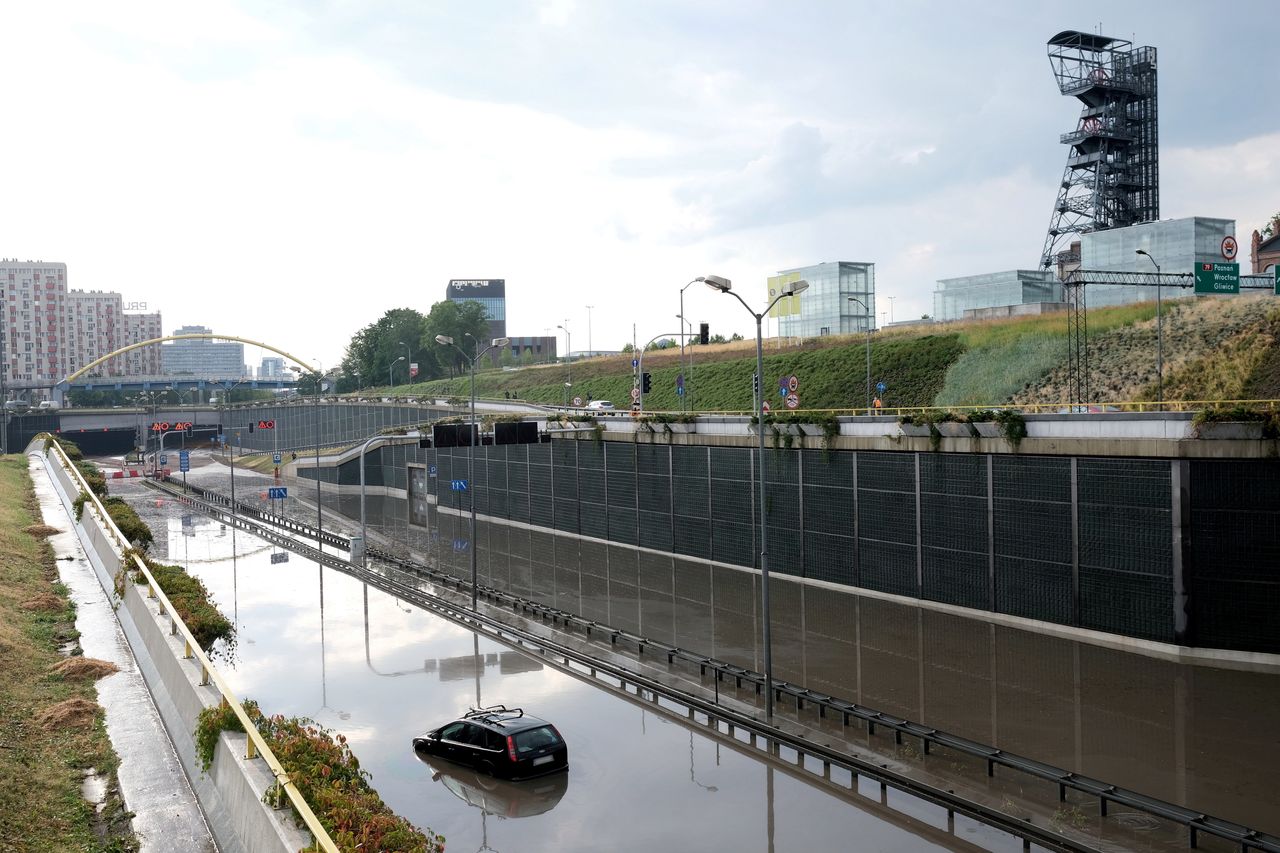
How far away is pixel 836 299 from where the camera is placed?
10144 cm

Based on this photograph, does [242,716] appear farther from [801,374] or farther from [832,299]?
[832,299]

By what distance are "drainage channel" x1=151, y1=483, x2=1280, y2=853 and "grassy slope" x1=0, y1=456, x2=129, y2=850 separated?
13.2 m

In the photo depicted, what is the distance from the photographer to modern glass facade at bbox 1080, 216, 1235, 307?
239 feet

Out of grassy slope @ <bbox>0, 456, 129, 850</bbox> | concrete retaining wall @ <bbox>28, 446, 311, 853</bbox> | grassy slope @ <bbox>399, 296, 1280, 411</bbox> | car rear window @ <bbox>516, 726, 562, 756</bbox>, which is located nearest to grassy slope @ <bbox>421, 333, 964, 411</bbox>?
grassy slope @ <bbox>399, 296, 1280, 411</bbox>

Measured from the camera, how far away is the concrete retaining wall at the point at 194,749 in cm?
1305

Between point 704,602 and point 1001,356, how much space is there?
40208mm

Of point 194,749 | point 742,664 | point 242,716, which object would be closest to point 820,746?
point 742,664

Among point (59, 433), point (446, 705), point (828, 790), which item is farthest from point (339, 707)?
point (59, 433)

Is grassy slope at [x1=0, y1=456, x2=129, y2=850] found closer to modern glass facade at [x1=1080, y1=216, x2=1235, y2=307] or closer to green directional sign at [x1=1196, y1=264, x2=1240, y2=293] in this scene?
green directional sign at [x1=1196, y1=264, x2=1240, y2=293]

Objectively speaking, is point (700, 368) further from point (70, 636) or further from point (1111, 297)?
point (70, 636)

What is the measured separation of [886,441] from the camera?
39656mm

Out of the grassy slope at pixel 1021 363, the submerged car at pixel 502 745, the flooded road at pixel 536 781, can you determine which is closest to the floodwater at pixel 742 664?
the flooded road at pixel 536 781

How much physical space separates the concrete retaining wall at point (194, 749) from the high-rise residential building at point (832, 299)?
269 ft

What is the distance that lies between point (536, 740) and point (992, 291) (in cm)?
7893
